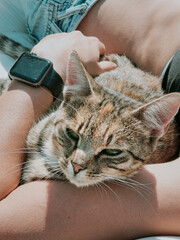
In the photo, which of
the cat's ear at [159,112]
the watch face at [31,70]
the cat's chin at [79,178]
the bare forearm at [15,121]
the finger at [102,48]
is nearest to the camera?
the cat's ear at [159,112]

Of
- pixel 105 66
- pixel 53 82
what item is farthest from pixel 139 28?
pixel 53 82

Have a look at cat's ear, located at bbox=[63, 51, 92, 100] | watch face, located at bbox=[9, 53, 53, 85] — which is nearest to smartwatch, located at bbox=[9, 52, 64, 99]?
watch face, located at bbox=[9, 53, 53, 85]

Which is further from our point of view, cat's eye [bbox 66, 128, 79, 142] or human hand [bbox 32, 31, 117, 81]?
human hand [bbox 32, 31, 117, 81]

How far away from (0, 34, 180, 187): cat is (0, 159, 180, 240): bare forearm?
10 centimetres

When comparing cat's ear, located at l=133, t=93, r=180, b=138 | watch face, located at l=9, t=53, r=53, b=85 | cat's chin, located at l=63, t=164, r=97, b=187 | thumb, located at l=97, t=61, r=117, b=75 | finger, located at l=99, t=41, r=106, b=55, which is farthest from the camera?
finger, located at l=99, t=41, r=106, b=55

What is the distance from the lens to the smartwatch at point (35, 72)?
5.03 ft

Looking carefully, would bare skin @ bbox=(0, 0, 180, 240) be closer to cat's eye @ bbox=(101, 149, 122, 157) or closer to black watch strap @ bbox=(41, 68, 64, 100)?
cat's eye @ bbox=(101, 149, 122, 157)

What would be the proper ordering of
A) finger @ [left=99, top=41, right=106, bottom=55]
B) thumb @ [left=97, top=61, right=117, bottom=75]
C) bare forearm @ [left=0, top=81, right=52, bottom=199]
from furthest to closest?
finger @ [left=99, top=41, right=106, bottom=55] → thumb @ [left=97, top=61, right=117, bottom=75] → bare forearm @ [left=0, top=81, right=52, bottom=199]

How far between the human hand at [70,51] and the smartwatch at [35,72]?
5.6 inches

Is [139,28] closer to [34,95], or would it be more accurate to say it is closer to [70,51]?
[70,51]

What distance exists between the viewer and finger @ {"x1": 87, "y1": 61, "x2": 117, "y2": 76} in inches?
71.0

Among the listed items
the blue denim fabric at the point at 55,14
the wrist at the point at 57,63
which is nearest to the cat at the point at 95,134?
the wrist at the point at 57,63

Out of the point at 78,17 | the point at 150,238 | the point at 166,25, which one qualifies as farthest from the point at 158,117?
the point at 78,17

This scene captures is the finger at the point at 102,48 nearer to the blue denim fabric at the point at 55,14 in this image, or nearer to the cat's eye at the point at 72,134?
the blue denim fabric at the point at 55,14
